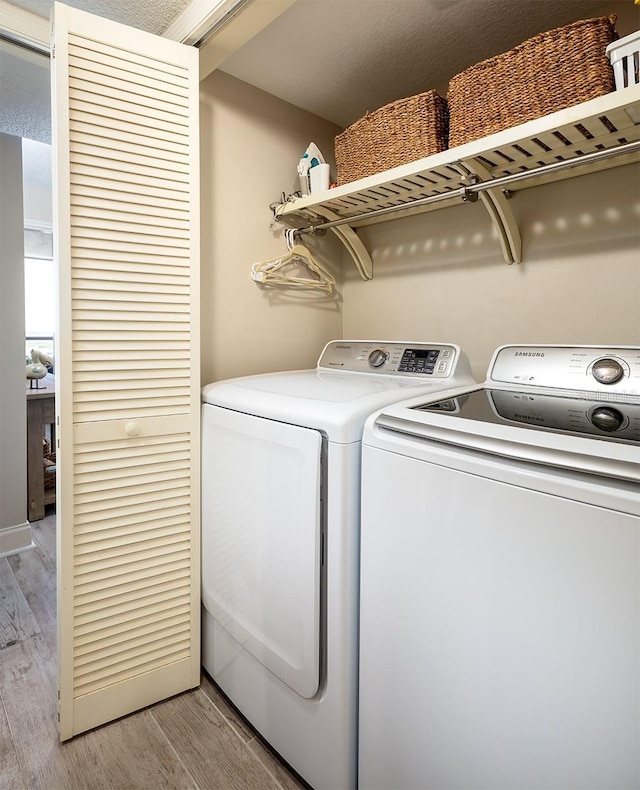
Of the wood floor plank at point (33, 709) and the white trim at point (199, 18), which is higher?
the white trim at point (199, 18)

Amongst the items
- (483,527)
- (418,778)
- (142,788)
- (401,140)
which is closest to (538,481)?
(483,527)

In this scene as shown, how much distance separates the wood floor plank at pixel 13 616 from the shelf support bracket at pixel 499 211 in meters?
2.52

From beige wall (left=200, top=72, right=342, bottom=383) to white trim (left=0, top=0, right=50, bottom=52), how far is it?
544mm

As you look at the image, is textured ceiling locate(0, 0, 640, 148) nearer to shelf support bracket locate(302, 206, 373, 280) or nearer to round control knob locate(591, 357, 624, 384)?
shelf support bracket locate(302, 206, 373, 280)

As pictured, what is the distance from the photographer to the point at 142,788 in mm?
1317

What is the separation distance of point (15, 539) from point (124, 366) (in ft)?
6.70

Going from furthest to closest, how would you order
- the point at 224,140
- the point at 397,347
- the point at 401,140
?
the point at 224,140, the point at 397,347, the point at 401,140

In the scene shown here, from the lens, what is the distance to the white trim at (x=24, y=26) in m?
1.48

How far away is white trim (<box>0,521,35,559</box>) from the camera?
2.75m

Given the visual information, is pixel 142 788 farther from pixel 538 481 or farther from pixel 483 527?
pixel 538 481

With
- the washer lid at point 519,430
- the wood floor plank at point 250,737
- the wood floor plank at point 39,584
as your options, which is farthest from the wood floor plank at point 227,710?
the washer lid at point 519,430

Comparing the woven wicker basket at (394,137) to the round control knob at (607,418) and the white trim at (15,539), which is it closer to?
the round control knob at (607,418)

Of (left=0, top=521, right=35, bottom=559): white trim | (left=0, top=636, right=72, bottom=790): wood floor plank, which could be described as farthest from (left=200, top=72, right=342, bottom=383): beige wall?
(left=0, top=521, right=35, bottom=559): white trim

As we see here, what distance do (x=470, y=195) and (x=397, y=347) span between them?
0.58 meters
